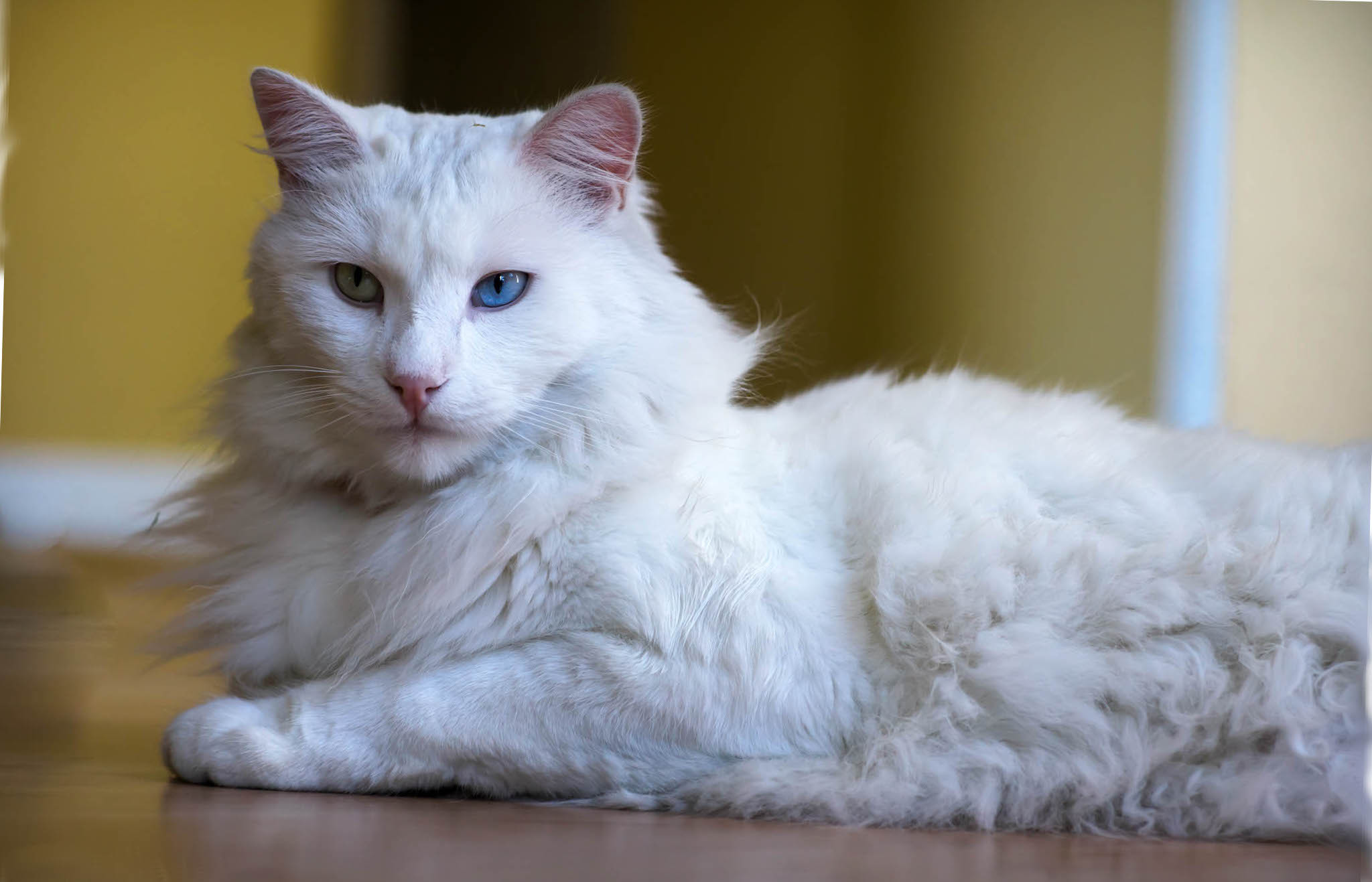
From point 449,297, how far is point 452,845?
0.61m

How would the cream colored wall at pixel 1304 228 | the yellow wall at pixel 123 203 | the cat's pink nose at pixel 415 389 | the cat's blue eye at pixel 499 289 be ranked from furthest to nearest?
1. the yellow wall at pixel 123 203
2. the cream colored wall at pixel 1304 228
3. the cat's blue eye at pixel 499 289
4. the cat's pink nose at pixel 415 389

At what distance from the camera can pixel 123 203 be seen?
15.7ft

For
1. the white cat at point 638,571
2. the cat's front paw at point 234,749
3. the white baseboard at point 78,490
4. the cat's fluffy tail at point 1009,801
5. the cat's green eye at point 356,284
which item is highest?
the cat's green eye at point 356,284

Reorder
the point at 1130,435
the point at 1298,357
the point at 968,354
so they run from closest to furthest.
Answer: the point at 1130,435 → the point at 1298,357 → the point at 968,354

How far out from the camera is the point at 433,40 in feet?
16.8

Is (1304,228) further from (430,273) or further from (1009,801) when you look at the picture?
(430,273)

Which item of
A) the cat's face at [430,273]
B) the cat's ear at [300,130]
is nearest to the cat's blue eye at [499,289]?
the cat's face at [430,273]

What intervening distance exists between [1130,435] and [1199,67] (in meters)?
3.37

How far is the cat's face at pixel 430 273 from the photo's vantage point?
1396 millimetres

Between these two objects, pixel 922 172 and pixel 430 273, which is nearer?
pixel 430 273

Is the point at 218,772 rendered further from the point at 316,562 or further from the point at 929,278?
the point at 929,278

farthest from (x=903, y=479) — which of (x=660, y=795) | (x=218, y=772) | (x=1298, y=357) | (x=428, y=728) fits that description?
(x=1298, y=357)

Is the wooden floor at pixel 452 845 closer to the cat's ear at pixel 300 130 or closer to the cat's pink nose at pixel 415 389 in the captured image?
the cat's pink nose at pixel 415 389

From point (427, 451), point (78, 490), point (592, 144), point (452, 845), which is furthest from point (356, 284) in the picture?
point (78, 490)
